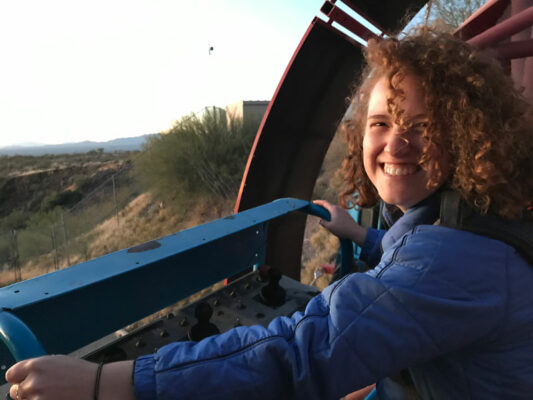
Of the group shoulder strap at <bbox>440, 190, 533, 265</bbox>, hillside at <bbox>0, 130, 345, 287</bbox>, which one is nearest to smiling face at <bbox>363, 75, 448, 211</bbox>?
shoulder strap at <bbox>440, 190, 533, 265</bbox>

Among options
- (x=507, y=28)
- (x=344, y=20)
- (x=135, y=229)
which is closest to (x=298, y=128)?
(x=344, y=20)

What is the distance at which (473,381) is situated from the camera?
84 centimetres

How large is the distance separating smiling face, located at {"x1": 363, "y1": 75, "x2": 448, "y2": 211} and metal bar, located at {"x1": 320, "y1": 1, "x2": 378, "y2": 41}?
1978 millimetres

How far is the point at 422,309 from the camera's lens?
2.33 ft

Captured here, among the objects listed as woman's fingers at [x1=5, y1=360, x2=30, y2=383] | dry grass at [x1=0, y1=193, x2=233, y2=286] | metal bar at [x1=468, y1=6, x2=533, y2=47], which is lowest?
dry grass at [x1=0, y1=193, x2=233, y2=286]

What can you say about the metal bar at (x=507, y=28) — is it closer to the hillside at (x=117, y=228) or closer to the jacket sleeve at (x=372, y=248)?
the jacket sleeve at (x=372, y=248)

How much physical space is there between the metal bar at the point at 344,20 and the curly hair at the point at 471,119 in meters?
1.94

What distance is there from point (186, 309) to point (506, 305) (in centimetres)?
111

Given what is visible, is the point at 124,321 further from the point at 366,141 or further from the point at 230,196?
the point at 230,196

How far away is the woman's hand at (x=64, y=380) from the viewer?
640mm

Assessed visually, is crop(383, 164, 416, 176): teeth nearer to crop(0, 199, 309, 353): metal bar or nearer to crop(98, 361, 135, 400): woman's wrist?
crop(0, 199, 309, 353): metal bar

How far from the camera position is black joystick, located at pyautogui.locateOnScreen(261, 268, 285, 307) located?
4.99ft

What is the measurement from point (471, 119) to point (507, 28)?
0.80m

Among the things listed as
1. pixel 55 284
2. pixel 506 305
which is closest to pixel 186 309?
pixel 55 284
